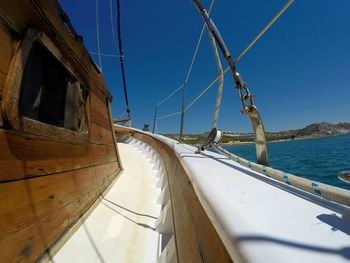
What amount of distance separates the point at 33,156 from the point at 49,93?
578 millimetres

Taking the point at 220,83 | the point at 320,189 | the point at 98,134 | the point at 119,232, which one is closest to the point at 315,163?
the point at 220,83

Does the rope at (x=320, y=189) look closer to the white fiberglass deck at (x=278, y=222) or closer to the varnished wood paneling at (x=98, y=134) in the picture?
the white fiberglass deck at (x=278, y=222)

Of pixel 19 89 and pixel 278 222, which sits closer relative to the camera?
Result: pixel 278 222

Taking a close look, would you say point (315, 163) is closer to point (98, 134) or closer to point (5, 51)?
point (98, 134)

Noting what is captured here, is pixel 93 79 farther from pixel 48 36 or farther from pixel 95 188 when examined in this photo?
pixel 95 188

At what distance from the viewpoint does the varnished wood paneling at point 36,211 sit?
0.84 meters

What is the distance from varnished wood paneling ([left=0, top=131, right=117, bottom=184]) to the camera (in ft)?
2.84

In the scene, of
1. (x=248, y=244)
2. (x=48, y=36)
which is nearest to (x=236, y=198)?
(x=248, y=244)

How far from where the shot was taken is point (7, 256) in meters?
0.82

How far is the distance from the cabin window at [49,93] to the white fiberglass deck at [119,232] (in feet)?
2.66

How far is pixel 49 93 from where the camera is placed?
1.42 m

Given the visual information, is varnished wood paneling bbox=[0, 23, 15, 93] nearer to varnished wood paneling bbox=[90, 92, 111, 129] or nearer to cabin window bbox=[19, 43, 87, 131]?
cabin window bbox=[19, 43, 87, 131]

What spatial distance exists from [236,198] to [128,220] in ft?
4.32

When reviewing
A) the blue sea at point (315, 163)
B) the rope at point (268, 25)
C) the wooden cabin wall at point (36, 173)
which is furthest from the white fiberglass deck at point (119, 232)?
the blue sea at point (315, 163)
